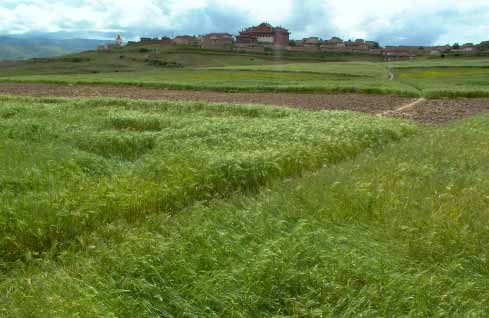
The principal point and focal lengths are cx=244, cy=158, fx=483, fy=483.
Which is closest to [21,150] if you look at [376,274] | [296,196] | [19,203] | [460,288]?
[19,203]

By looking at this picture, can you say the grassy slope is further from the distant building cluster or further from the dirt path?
the distant building cluster

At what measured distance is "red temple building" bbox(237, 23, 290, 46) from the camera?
126m

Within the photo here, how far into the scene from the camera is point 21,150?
10367 millimetres

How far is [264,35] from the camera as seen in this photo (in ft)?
455

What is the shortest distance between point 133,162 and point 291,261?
6453mm

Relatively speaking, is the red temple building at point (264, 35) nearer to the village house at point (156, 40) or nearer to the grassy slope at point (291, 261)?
the village house at point (156, 40)

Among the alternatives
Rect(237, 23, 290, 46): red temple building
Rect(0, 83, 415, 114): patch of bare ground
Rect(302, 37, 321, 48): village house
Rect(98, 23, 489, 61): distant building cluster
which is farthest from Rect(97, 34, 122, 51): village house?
Rect(0, 83, 415, 114): patch of bare ground

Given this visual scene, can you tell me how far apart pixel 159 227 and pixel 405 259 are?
3347 millimetres

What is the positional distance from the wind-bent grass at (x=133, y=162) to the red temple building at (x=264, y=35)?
110m

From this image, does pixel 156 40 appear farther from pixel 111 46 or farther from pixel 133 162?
pixel 133 162

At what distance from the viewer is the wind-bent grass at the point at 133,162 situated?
7023 mm

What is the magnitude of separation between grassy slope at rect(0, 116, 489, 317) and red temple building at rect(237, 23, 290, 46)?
11743 cm

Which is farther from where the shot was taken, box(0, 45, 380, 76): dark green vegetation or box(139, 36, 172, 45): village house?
box(139, 36, 172, 45): village house

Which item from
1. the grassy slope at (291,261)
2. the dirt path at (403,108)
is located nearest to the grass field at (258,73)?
the dirt path at (403,108)
